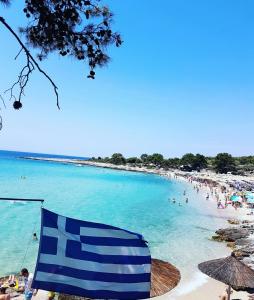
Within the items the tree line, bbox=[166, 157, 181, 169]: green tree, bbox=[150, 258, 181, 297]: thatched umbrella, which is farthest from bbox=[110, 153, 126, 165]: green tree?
bbox=[150, 258, 181, 297]: thatched umbrella

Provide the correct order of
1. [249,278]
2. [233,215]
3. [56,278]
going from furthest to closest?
[233,215], [249,278], [56,278]

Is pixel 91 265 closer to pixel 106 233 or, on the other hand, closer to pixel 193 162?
pixel 106 233

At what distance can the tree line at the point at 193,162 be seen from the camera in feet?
409

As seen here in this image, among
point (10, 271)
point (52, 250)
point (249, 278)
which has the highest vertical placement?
point (52, 250)

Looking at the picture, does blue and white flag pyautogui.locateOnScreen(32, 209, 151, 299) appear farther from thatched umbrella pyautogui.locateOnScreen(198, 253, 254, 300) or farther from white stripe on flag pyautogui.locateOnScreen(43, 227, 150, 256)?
thatched umbrella pyautogui.locateOnScreen(198, 253, 254, 300)

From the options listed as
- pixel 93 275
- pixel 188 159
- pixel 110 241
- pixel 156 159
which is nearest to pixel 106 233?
pixel 110 241

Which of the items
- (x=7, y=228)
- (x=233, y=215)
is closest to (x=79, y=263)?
(x=7, y=228)

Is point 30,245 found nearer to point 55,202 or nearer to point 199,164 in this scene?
point 55,202

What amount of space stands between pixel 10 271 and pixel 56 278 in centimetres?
1431

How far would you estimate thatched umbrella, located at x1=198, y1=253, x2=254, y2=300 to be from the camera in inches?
467

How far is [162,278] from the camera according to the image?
7.74 metres

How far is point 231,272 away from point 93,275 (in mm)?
7968

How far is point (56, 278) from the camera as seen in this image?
542 centimetres

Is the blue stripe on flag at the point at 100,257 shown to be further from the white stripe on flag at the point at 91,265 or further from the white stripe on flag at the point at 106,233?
the white stripe on flag at the point at 106,233
